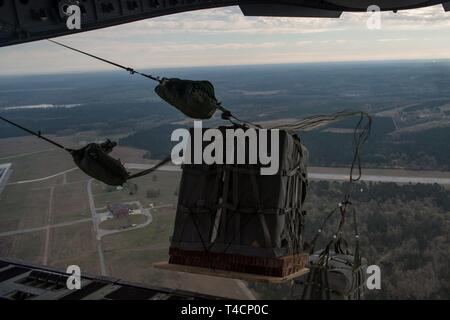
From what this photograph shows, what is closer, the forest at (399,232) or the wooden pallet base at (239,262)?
the wooden pallet base at (239,262)

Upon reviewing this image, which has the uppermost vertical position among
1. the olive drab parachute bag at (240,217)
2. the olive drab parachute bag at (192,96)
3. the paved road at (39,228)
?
the olive drab parachute bag at (192,96)

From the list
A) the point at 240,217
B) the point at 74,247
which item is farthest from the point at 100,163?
the point at 74,247

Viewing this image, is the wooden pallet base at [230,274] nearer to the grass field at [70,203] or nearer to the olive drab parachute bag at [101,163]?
the olive drab parachute bag at [101,163]

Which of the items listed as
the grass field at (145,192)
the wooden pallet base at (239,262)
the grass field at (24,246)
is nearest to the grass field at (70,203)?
the grass field at (145,192)

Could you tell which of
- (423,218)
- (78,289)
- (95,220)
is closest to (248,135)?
(78,289)

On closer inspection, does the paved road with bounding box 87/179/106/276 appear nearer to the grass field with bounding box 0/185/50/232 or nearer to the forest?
the grass field with bounding box 0/185/50/232

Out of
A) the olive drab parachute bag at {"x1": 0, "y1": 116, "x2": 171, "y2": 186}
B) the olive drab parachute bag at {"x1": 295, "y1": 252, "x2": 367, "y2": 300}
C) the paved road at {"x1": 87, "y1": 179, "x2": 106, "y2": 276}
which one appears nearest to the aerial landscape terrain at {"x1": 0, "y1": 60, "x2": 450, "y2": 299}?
the paved road at {"x1": 87, "y1": 179, "x2": 106, "y2": 276}

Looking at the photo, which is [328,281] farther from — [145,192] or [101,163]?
[145,192]
